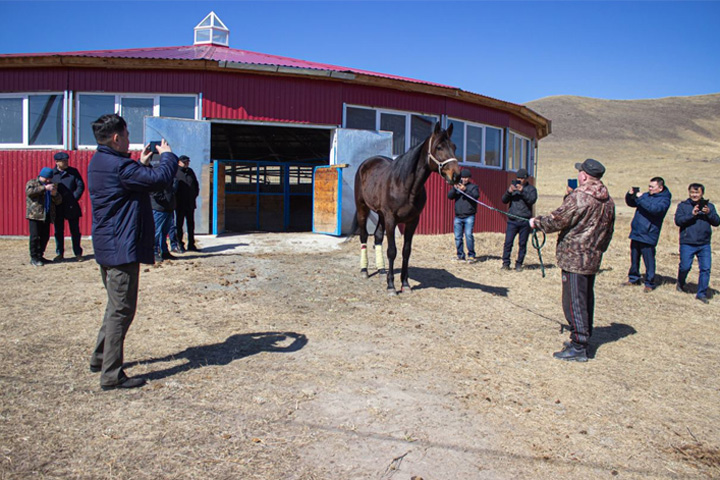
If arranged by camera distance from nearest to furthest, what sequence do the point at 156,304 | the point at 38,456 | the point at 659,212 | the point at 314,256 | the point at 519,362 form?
1. the point at 38,456
2. the point at 519,362
3. the point at 156,304
4. the point at 659,212
5. the point at 314,256

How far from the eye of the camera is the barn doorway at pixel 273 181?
16344 millimetres

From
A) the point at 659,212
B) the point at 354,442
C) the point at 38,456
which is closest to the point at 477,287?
the point at 659,212

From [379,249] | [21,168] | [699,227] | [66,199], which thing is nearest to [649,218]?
[699,227]

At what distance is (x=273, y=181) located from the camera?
1945 cm

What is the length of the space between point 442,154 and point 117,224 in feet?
13.6

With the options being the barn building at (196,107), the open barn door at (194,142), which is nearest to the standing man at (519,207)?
the barn building at (196,107)

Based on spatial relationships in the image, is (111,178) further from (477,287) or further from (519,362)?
(477,287)

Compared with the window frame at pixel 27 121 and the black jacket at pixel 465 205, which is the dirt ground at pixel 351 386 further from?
the window frame at pixel 27 121

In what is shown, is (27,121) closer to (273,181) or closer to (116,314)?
(273,181)

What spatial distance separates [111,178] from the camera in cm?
369

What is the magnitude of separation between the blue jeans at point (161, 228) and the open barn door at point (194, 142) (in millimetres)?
2728

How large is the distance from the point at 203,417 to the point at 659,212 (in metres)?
7.32

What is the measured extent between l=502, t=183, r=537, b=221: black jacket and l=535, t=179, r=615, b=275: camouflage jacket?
4391mm

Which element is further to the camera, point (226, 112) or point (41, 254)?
point (226, 112)
